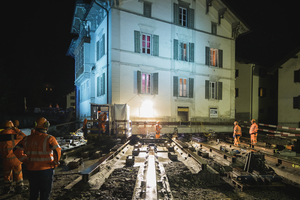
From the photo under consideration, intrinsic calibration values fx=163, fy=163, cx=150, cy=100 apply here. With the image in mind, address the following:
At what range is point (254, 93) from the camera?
23.8m

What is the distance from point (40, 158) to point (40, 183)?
0.51 m

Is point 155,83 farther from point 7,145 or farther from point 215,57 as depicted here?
point 7,145

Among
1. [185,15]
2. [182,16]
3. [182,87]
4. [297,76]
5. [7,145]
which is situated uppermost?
[185,15]

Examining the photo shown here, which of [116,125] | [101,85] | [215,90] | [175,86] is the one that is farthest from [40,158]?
[215,90]

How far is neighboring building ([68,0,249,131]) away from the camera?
14547 mm

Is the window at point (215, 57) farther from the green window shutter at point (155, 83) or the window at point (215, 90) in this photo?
the green window shutter at point (155, 83)

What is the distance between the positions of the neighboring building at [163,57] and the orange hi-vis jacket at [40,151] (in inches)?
430

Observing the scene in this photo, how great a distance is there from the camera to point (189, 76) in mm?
17609

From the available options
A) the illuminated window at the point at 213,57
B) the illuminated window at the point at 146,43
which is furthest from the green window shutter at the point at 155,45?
the illuminated window at the point at 213,57

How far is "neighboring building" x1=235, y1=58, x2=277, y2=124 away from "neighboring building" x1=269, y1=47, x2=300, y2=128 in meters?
3.07

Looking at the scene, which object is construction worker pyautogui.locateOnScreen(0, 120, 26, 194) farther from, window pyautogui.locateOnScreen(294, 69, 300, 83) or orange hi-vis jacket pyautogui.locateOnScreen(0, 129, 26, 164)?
window pyautogui.locateOnScreen(294, 69, 300, 83)

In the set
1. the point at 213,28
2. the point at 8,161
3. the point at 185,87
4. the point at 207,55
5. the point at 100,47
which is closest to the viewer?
the point at 8,161

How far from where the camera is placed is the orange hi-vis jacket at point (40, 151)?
10.3 feet

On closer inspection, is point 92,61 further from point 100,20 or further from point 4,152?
point 4,152
